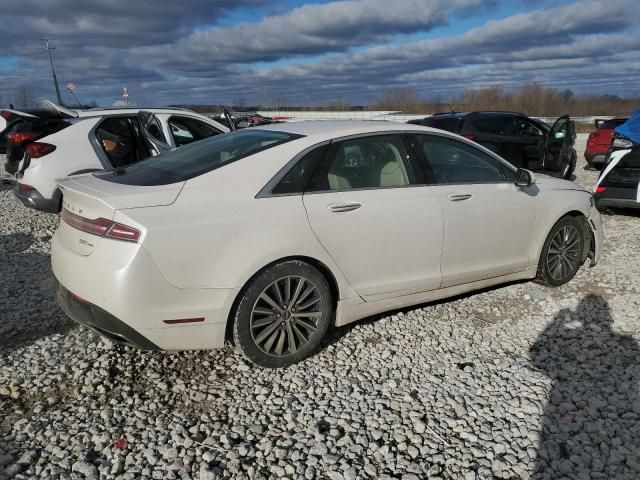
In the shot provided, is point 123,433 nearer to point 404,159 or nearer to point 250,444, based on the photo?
point 250,444

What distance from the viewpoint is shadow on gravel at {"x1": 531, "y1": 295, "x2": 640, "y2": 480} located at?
256 cm

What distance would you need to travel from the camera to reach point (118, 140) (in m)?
7.54

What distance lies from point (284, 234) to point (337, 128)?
1.04 metres

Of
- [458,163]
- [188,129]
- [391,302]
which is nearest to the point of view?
[391,302]

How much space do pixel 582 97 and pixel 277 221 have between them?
73.1 meters

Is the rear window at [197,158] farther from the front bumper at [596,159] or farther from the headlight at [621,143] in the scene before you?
the front bumper at [596,159]

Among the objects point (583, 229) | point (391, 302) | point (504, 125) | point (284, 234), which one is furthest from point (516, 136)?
point (284, 234)

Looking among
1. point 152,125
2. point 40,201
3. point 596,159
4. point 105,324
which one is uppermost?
point 152,125

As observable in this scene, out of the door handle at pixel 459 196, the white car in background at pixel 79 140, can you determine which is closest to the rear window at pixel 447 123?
the white car in background at pixel 79 140

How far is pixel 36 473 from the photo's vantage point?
2.46 meters

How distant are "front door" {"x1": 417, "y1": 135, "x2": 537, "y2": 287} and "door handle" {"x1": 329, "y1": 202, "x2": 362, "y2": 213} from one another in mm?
769

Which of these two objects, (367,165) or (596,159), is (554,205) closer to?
(367,165)

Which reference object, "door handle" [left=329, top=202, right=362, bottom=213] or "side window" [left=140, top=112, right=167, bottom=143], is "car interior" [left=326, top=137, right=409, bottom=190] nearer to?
"door handle" [left=329, top=202, right=362, bottom=213]

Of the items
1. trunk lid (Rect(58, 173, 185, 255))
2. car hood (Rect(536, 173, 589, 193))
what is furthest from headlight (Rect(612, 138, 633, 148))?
trunk lid (Rect(58, 173, 185, 255))
